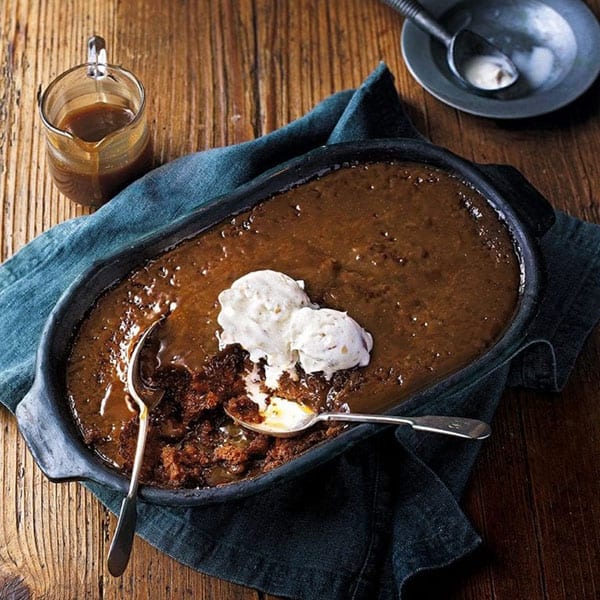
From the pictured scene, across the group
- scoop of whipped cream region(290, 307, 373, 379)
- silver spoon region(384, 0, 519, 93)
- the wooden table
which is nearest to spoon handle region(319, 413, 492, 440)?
scoop of whipped cream region(290, 307, 373, 379)

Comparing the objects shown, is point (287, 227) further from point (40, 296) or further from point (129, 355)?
point (40, 296)

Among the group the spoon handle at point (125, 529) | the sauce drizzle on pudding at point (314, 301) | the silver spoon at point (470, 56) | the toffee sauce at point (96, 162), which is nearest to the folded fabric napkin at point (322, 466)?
the toffee sauce at point (96, 162)

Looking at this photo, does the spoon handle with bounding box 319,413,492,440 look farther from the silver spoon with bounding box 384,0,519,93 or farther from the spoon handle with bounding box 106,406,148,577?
the silver spoon with bounding box 384,0,519,93

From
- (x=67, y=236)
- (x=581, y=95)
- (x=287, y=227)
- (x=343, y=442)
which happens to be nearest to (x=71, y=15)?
(x=67, y=236)

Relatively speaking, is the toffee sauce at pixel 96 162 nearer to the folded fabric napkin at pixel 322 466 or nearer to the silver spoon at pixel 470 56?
the folded fabric napkin at pixel 322 466

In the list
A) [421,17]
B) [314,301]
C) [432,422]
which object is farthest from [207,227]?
[421,17]

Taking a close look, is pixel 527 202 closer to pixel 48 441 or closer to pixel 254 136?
pixel 254 136

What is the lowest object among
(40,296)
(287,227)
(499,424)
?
(499,424)
